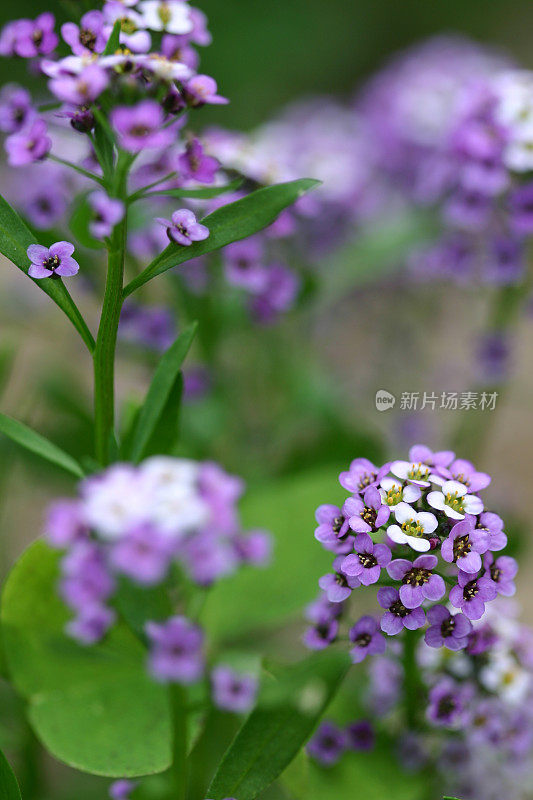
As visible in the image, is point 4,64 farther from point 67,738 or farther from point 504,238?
point 67,738

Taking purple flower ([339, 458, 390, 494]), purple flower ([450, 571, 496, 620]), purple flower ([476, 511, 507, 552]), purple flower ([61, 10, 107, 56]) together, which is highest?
purple flower ([61, 10, 107, 56])

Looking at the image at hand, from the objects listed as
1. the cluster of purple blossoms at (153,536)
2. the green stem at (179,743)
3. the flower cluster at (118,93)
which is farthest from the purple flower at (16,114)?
the green stem at (179,743)

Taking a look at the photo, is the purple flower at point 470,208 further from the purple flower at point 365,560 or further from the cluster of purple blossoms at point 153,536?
the cluster of purple blossoms at point 153,536

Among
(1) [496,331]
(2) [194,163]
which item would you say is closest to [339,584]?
(2) [194,163]

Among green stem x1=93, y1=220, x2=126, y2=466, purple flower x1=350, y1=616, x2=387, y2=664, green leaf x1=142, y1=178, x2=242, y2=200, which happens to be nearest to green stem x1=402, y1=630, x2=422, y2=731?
purple flower x1=350, y1=616, x2=387, y2=664

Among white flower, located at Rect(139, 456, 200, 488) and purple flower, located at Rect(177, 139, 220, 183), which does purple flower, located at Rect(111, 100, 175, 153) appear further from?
white flower, located at Rect(139, 456, 200, 488)

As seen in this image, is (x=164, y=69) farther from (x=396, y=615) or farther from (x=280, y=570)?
(x=280, y=570)

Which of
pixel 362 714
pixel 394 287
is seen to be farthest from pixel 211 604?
pixel 394 287
